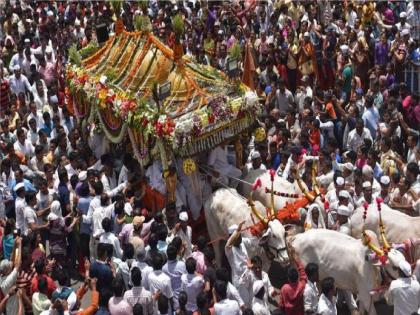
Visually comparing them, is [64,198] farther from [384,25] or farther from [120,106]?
[384,25]

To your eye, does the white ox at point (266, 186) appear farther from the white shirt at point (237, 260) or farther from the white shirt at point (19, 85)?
the white shirt at point (19, 85)

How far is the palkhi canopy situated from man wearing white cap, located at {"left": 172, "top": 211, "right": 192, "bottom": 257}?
1178 mm

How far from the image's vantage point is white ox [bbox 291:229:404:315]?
1008 centimetres

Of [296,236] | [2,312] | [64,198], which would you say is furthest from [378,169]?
[2,312]

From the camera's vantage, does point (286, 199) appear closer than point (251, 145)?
Yes

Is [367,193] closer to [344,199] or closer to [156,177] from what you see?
[344,199]

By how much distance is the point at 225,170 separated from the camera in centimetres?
1246

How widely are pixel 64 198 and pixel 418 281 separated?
487 centimetres

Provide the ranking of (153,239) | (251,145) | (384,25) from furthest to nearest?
(384,25) < (251,145) < (153,239)

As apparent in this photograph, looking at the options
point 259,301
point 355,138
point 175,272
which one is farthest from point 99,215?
point 355,138

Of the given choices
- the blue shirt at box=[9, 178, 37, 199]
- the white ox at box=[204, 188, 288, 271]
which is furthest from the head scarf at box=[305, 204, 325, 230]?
the blue shirt at box=[9, 178, 37, 199]

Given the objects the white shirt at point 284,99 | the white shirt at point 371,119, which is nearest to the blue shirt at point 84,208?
the white shirt at point 371,119

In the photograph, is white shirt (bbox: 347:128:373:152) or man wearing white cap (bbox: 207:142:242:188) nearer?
man wearing white cap (bbox: 207:142:242:188)

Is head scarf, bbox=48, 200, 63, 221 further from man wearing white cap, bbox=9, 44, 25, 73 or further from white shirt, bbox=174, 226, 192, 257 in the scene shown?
man wearing white cap, bbox=9, 44, 25, 73
